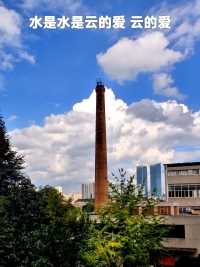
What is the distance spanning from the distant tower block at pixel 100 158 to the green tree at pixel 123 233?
34.8 metres

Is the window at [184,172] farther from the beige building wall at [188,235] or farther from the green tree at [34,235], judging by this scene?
the green tree at [34,235]

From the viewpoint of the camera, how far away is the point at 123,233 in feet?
96.6

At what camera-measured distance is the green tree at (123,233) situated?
28.7m

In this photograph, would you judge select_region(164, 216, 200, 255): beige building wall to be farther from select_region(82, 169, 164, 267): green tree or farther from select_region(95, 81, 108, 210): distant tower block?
select_region(95, 81, 108, 210): distant tower block

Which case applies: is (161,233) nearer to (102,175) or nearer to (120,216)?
(120,216)

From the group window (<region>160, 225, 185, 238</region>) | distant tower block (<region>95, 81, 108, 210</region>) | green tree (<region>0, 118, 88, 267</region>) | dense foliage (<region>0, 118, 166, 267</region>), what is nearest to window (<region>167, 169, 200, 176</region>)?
distant tower block (<region>95, 81, 108, 210</region>)

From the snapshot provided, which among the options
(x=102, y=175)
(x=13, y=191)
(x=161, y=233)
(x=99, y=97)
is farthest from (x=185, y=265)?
(x=99, y=97)

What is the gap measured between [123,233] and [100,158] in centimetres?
3750

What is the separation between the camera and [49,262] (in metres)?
24.3

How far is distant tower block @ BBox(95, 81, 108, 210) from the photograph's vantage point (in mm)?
66812

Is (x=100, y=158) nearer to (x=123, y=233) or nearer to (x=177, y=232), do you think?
(x=177, y=232)

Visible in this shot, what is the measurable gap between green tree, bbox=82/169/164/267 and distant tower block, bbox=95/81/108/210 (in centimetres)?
3484

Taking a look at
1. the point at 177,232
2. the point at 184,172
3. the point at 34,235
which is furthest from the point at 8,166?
the point at 184,172

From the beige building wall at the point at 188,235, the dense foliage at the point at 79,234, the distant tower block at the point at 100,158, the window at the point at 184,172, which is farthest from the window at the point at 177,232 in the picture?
the window at the point at 184,172
